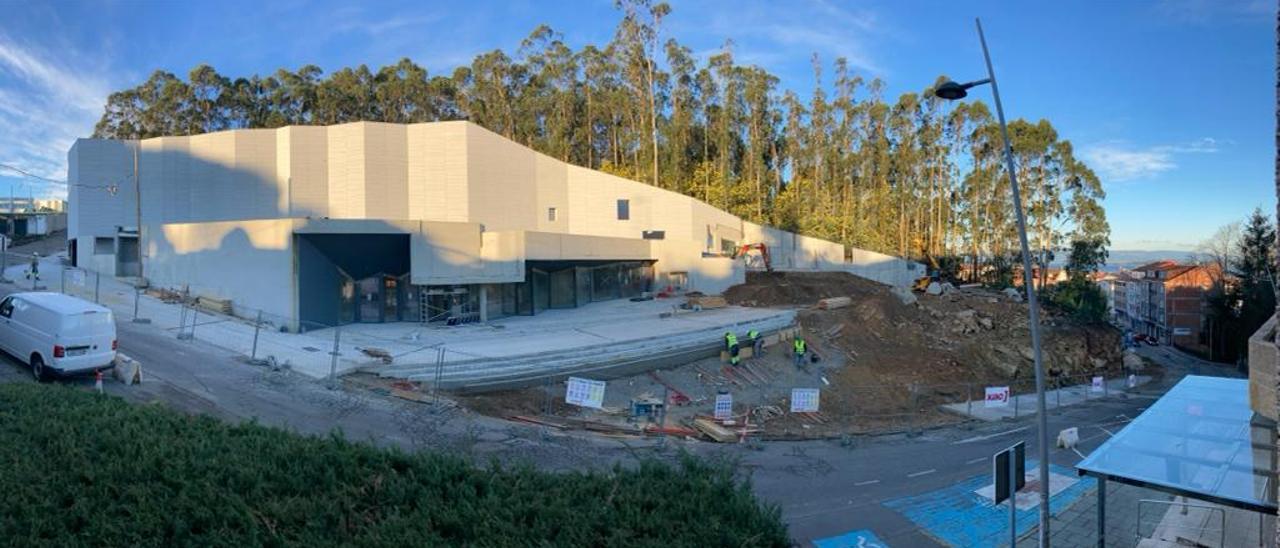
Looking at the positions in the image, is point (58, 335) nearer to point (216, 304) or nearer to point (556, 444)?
point (556, 444)

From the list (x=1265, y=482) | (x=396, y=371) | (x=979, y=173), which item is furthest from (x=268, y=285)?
(x=979, y=173)

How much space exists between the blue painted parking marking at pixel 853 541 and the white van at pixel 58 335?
15168mm

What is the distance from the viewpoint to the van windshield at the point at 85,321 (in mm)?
13438

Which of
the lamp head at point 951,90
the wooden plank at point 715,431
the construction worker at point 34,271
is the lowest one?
the wooden plank at point 715,431

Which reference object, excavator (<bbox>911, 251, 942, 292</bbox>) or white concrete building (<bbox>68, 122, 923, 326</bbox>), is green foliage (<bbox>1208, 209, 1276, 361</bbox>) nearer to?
excavator (<bbox>911, 251, 942, 292</bbox>)

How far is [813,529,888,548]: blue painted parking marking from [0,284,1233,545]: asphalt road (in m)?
0.20

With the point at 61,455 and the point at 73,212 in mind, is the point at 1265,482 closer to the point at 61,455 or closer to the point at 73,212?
the point at 61,455

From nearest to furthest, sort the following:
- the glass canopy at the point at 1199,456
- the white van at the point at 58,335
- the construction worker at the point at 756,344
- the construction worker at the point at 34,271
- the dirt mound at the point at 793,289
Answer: the glass canopy at the point at 1199,456, the white van at the point at 58,335, the construction worker at the point at 34,271, the construction worker at the point at 756,344, the dirt mound at the point at 793,289

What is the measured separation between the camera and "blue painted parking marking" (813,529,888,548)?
404 inches

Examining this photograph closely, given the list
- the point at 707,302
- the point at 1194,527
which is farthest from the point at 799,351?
the point at 1194,527

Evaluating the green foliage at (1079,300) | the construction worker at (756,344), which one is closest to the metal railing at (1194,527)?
the construction worker at (756,344)

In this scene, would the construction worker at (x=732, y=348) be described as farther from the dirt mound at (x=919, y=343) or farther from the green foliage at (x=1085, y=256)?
the green foliage at (x=1085, y=256)

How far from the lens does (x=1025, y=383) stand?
3306 centimetres

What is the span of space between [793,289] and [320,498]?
37.7 meters
